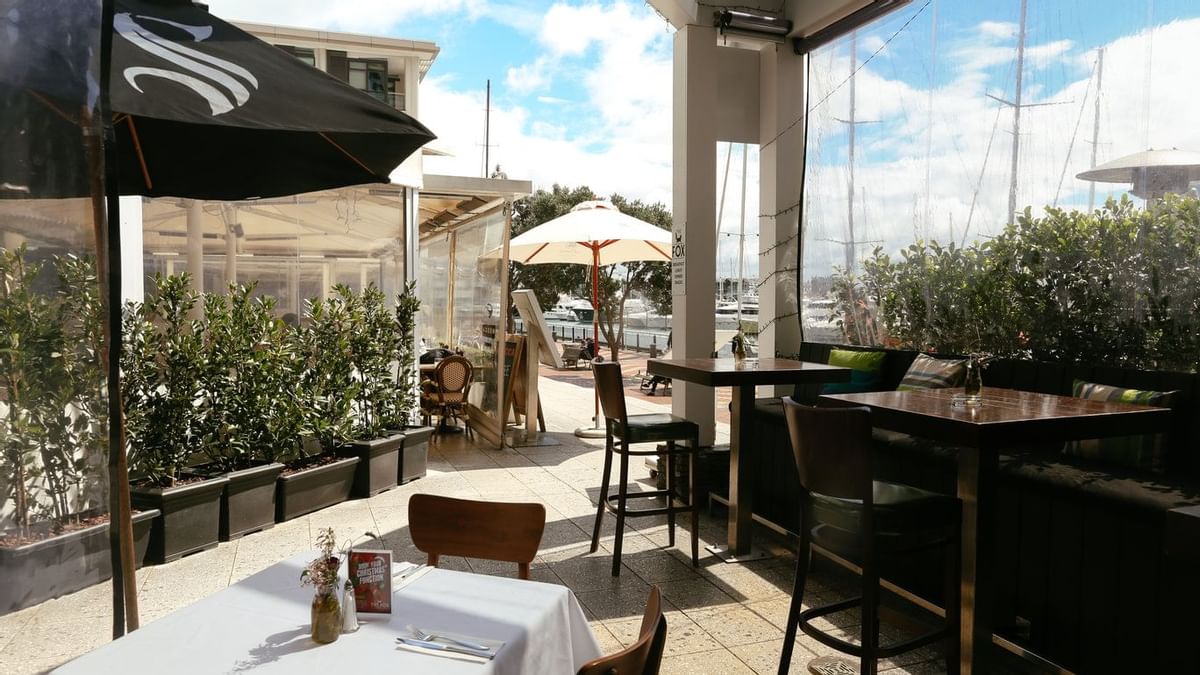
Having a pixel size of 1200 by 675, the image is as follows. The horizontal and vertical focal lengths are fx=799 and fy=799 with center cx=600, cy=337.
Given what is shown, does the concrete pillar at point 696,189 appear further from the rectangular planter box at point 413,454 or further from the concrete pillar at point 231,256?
the concrete pillar at point 231,256

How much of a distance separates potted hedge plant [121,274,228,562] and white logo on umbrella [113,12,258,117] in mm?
2637

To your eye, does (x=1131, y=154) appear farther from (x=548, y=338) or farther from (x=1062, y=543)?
(x=548, y=338)

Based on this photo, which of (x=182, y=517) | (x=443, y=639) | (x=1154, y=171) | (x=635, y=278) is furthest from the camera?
(x=635, y=278)

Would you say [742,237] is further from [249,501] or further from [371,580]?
[371,580]

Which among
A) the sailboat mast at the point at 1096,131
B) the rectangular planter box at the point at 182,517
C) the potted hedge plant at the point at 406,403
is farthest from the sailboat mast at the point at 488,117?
the sailboat mast at the point at 1096,131

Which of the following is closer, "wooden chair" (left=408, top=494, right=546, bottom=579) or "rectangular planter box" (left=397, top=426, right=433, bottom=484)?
"wooden chair" (left=408, top=494, right=546, bottom=579)

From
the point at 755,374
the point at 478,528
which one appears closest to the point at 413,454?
the point at 755,374

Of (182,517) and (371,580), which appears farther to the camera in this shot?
(182,517)

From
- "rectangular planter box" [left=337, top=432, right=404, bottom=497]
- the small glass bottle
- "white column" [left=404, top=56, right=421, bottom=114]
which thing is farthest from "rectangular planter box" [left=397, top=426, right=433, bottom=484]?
"white column" [left=404, top=56, right=421, bottom=114]

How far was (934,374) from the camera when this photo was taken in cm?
432

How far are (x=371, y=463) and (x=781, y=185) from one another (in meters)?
3.68

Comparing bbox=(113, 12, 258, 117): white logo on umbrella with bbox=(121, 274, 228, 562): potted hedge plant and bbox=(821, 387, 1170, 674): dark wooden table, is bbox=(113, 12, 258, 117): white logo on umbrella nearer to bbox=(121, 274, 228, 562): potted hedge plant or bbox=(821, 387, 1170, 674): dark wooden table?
bbox=(821, 387, 1170, 674): dark wooden table

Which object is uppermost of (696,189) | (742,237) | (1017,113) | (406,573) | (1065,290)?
(1017,113)

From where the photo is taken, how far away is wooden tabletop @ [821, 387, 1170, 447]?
8.34 feet
